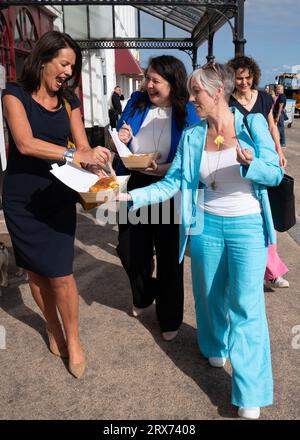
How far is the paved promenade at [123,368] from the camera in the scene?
260 cm

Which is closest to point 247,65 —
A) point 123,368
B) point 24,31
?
point 123,368

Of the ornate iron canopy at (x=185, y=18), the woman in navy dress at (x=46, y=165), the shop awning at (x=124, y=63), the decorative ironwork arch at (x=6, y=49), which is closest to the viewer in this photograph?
the woman in navy dress at (x=46, y=165)

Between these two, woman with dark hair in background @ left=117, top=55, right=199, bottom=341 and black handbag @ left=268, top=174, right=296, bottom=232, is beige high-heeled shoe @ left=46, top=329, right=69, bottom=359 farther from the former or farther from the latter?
black handbag @ left=268, top=174, right=296, bottom=232

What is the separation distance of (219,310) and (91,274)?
214 cm

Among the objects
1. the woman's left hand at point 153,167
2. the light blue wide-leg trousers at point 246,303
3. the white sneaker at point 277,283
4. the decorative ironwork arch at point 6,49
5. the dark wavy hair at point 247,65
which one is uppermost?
the decorative ironwork arch at point 6,49

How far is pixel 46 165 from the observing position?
107 inches

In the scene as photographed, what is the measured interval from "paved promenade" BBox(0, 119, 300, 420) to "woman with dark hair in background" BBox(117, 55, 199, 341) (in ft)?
0.95

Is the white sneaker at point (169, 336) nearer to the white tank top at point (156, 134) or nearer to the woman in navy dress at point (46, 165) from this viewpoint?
the woman in navy dress at point (46, 165)

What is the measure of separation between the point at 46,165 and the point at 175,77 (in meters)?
1.00

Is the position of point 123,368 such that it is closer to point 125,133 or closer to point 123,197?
point 123,197

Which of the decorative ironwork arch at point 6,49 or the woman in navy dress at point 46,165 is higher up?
the decorative ironwork arch at point 6,49

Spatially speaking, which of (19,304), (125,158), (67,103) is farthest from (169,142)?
(19,304)

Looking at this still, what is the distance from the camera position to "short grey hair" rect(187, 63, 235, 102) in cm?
232

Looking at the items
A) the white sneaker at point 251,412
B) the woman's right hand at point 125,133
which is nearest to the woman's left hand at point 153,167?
the woman's right hand at point 125,133
